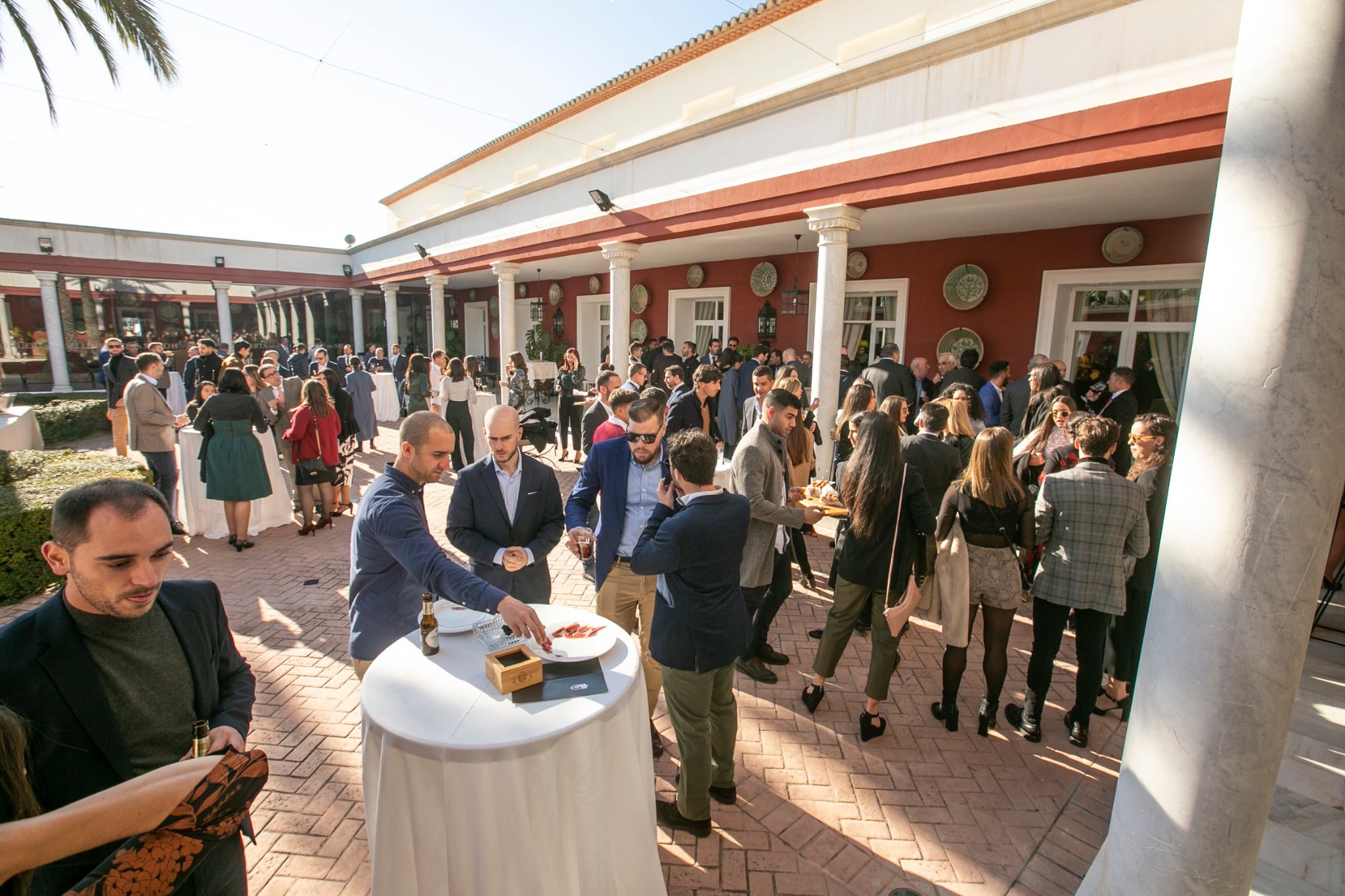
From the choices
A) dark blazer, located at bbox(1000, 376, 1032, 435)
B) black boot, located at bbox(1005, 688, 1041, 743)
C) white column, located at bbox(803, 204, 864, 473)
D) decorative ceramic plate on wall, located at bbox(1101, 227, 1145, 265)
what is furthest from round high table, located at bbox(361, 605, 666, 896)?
decorative ceramic plate on wall, located at bbox(1101, 227, 1145, 265)

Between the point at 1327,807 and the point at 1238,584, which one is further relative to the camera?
the point at 1327,807

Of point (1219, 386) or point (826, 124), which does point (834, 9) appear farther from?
point (1219, 386)

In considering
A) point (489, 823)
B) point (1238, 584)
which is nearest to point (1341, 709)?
point (1238, 584)

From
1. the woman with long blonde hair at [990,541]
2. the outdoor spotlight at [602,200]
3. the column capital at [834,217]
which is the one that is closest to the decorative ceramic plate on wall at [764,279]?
the outdoor spotlight at [602,200]

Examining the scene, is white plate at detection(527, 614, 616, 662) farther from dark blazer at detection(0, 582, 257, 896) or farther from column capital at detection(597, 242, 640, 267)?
column capital at detection(597, 242, 640, 267)

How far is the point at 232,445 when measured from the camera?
233 inches

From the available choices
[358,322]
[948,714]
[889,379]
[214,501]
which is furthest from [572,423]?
[358,322]

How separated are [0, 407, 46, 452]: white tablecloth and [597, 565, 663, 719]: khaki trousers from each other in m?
8.70

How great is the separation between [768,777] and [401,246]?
19301 mm

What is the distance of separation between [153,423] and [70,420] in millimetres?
9013

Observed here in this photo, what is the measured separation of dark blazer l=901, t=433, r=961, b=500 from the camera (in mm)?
3947

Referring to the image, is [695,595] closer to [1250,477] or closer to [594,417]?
[1250,477]

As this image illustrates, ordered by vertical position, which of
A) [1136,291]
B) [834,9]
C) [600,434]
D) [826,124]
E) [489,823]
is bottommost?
[489,823]

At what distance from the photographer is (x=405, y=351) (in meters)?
22.6
